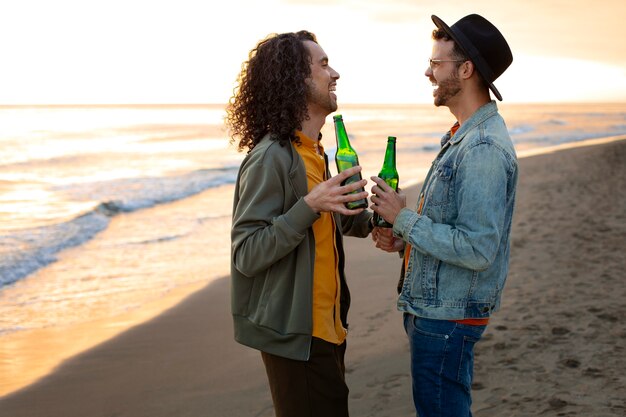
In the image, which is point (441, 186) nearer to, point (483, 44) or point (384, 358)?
point (483, 44)

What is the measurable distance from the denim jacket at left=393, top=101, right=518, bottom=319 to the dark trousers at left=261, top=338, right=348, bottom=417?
0.42 metres

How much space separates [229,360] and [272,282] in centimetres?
323

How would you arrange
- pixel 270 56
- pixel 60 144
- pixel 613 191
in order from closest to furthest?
Result: pixel 270 56, pixel 613 191, pixel 60 144

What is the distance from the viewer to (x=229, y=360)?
599 centimetres

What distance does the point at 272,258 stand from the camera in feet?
9.27

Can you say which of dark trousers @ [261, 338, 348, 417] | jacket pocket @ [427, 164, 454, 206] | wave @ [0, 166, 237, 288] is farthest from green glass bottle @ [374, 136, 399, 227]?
wave @ [0, 166, 237, 288]

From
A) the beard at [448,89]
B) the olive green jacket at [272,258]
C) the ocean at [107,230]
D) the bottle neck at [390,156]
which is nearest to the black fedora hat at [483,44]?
the beard at [448,89]

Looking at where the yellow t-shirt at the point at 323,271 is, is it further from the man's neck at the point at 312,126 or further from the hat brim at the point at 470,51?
the hat brim at the point at 470,51

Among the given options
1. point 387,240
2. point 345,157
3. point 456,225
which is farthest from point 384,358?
point 456,225

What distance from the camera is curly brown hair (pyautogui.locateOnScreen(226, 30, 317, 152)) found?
3.08 metres

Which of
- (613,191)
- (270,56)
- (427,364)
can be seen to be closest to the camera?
(427,364)

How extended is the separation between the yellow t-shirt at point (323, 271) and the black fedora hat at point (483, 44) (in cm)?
82

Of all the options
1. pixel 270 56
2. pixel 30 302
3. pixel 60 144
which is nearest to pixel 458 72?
pixel 270 56

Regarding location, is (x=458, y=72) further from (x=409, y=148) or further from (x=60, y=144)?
(x=60, y=144)
